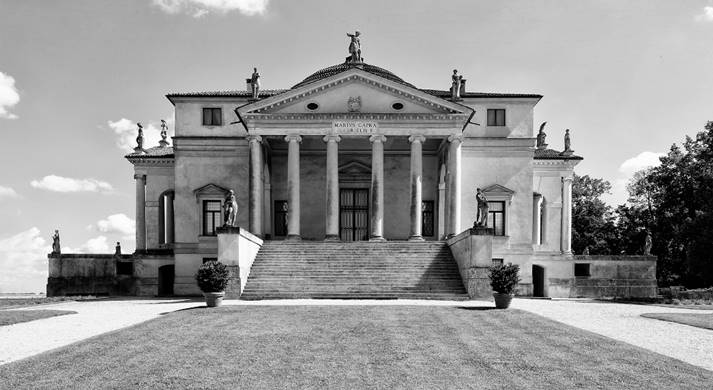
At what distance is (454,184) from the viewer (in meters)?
36.6

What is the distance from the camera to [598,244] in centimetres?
6425

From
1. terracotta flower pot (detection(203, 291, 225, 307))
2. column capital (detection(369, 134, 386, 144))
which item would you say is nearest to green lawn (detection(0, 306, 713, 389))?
terracotta flower pot (detection(203, 291, 225, 307))

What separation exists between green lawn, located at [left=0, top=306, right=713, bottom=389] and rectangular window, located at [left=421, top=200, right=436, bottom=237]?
Answer: 24.9 metres

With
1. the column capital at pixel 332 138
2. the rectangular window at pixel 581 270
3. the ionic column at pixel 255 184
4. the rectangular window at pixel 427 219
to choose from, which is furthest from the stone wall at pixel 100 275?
the rectangular window at pixel 581 270

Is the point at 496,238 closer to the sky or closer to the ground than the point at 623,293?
closer to the sky

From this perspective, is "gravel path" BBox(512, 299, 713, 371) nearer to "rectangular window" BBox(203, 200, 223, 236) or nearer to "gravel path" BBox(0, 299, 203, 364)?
"gravel path" BBox(0, 299, 203, 364)

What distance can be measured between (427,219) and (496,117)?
30.0 ft

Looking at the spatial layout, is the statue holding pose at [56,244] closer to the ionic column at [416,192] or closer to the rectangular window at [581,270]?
the ionic column at [416,192]

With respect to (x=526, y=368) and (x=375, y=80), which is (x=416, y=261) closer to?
(x=375, y=80)

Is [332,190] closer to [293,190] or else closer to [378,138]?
[293,190]

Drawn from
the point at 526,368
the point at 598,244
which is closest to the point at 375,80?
the point at 526,368

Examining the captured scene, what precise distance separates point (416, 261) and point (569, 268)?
1381 centimetres

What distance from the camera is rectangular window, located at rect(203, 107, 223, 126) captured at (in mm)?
41469

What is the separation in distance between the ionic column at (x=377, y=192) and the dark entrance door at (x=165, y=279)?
49.3 ft
